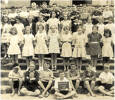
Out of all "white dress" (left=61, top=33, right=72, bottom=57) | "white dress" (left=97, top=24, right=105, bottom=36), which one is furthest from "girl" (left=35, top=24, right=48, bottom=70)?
"white dress" (left=97, top=24, right=105, bottom=36)

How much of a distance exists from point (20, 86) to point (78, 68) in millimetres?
2075

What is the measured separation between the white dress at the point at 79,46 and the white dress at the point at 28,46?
1.46 metres

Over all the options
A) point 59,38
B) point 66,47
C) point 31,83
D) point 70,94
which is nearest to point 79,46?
point 66,47

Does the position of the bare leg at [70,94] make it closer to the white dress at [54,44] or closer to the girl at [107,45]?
the white dress at [54,44]

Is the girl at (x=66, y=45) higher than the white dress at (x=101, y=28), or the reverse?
the white dress at (x=101, y=28)

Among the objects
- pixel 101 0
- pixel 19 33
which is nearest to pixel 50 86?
pixel 19 33

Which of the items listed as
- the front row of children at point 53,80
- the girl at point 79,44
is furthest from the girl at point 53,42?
the front row of children at point 53,80

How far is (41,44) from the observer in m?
11.6

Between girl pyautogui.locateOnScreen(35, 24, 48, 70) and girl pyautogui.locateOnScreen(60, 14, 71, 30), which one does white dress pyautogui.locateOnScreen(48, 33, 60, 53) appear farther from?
girl pyautogui.locateOnScreen(60, 14, 71, 30)

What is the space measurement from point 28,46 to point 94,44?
2.24 metres

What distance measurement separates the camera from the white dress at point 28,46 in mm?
11609

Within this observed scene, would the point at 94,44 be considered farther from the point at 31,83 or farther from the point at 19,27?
the point at 19,27

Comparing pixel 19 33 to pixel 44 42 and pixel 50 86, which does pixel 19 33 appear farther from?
pixel 50 86

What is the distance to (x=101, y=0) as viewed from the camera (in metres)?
16.3
